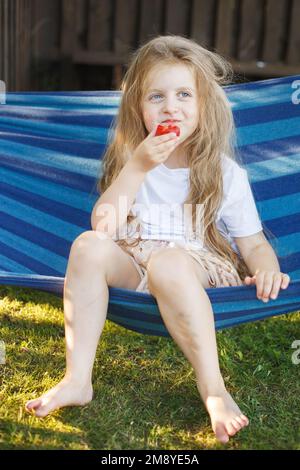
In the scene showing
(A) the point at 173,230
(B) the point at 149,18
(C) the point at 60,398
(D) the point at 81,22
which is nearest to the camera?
(C) the point at 60,398

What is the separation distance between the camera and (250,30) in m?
4.96

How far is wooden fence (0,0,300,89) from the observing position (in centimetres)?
491

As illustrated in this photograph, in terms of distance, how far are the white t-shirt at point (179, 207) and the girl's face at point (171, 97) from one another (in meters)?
0.14

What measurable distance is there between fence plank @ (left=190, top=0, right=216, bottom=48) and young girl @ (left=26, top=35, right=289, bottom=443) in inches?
112

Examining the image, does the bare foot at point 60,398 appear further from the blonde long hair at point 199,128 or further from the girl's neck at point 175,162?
the girl's neck at point 175,162

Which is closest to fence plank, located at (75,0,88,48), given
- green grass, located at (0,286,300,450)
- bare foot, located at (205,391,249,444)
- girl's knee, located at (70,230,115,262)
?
green grass, located at (0,286,300,450)

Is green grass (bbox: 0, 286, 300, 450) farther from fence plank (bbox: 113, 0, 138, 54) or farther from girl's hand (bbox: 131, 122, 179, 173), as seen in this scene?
fence plank (bbox: 113, 0, 138, 54)

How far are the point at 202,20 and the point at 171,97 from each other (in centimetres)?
313

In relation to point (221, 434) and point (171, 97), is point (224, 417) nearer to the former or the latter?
point (221, 434)

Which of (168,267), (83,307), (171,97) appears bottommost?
(83,307)

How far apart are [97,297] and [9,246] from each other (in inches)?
28.9

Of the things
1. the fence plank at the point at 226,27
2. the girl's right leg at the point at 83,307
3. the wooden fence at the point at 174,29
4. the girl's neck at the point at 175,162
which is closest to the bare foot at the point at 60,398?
the girl's right leg at the point at 83,307

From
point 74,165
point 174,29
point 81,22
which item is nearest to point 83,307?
point 74,165

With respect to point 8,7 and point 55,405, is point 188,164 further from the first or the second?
point 8,7
